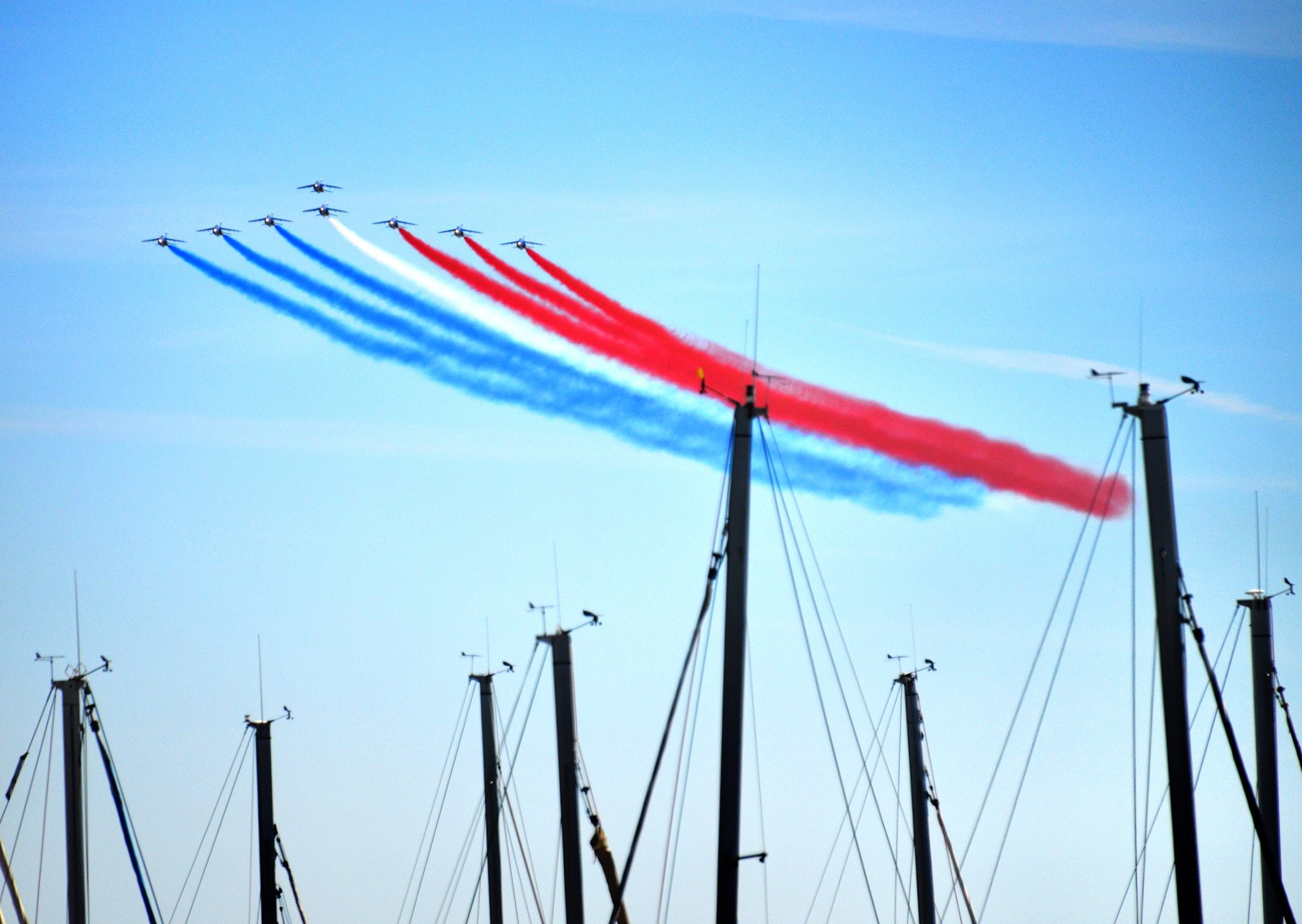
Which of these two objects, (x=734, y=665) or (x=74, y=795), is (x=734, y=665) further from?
(x=74, y=795)

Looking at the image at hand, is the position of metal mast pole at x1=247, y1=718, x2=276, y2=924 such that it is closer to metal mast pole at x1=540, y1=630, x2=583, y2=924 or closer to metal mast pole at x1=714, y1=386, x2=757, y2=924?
metal mast pole at x1=540, y1=630, x2=583, y2=924

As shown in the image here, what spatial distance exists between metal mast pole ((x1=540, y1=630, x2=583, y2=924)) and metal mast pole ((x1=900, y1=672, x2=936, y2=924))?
35.3ft

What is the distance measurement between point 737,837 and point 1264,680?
1848cm

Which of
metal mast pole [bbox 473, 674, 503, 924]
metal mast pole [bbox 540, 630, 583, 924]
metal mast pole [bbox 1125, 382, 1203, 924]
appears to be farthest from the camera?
metal mast pole [bbox 473, 674, 503, 924]

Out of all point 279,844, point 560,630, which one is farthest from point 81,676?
point 560,630

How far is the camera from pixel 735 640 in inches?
1454

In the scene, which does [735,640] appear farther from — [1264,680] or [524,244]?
[524,244]

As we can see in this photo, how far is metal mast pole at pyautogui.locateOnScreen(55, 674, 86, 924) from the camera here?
4953 cm

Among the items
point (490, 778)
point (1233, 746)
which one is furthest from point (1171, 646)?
point (490, 778)

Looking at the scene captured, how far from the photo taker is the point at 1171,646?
3734 centimetres

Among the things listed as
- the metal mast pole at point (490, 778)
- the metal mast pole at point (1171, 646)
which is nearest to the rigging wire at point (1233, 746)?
the metal mast pole at point (1171, 646)

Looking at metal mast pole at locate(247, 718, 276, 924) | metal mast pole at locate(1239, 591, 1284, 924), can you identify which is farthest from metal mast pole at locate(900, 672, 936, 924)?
metal mast pole at locate(247, 718, 276, 924)

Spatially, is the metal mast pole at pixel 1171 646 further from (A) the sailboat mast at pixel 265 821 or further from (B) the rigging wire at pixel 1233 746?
(A) the sailboat mast at pixel 265 821

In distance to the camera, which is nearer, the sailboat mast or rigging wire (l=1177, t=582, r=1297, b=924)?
rigging wire (l=1177, t=582, r=1297, b=924)
